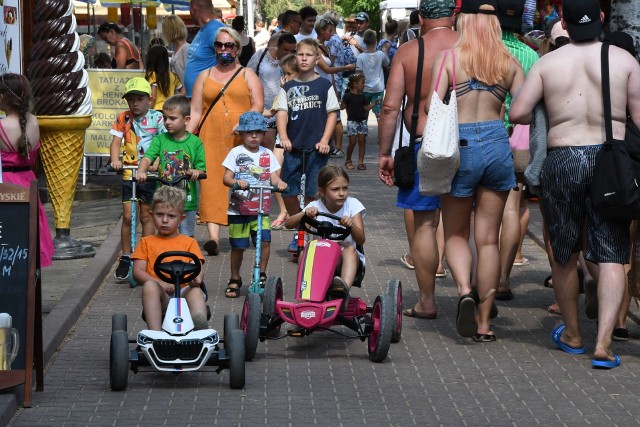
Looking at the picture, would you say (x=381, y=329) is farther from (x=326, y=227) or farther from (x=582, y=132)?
(x=582, y=132)

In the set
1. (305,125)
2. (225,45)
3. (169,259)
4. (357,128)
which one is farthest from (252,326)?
(357,128)

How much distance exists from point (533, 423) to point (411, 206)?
2.67m

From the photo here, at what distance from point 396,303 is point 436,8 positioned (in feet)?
6.83

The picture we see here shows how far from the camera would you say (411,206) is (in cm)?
895

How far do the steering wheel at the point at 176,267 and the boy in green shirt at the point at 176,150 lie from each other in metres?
2.88

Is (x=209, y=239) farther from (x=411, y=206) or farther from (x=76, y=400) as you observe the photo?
(x=76, y=400)

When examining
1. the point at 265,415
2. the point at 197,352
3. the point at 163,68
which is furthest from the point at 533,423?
the point at 163,68

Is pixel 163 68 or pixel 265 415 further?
pixel 163 68

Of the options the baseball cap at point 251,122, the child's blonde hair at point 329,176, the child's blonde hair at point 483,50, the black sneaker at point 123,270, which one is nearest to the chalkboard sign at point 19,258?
the child's blonde hair at point 329,176

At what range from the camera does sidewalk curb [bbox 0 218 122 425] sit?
22.0 feet

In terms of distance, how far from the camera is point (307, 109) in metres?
12.1

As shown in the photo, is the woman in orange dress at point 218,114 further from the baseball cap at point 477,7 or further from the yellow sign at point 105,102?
the yellow sign at point 105,102

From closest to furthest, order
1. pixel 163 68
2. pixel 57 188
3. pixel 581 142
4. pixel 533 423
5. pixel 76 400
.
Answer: pixel 533 423 → pixel 76 400 → pixel 581 142 → pixel 57 188 → pixel 163 68

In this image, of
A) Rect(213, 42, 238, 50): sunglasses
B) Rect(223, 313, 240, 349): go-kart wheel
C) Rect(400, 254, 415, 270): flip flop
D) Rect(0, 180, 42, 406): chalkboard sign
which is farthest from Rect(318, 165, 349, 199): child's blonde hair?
Rect(213, 42, 238, 50): sunglasses
